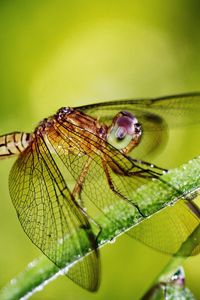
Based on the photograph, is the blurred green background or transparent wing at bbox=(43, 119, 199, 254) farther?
the blurred green background

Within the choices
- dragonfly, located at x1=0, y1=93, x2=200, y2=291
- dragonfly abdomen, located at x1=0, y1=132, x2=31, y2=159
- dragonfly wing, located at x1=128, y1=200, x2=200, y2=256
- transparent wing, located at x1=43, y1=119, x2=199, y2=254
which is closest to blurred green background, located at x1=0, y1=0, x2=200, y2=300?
dragonfly abdomen, located at x1=0, y1=132, x2=31, y2=159

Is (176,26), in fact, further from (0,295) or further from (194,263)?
(0,295)

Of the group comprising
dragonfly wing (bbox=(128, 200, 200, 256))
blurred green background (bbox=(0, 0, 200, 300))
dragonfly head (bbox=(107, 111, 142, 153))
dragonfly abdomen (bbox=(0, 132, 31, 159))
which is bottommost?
dragonfly wing (bbox=(128, 200, 200, 256))

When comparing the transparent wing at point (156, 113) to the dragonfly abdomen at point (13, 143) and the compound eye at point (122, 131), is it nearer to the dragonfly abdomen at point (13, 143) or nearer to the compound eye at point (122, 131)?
the compound eye at point (122, 131)

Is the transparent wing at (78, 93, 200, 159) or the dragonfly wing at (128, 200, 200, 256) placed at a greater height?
the transparent wing at (78, 93, 200, 159)

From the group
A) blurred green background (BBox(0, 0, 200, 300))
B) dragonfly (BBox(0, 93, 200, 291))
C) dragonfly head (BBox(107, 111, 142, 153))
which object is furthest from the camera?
blurred green background (BBox(0, 0, 200, 300))

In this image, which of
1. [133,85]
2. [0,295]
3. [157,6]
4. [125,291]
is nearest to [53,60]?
[133,85]

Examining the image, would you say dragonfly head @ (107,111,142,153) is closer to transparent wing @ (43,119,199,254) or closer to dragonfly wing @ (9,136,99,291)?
transparent wing @ (43,119,199,254)
